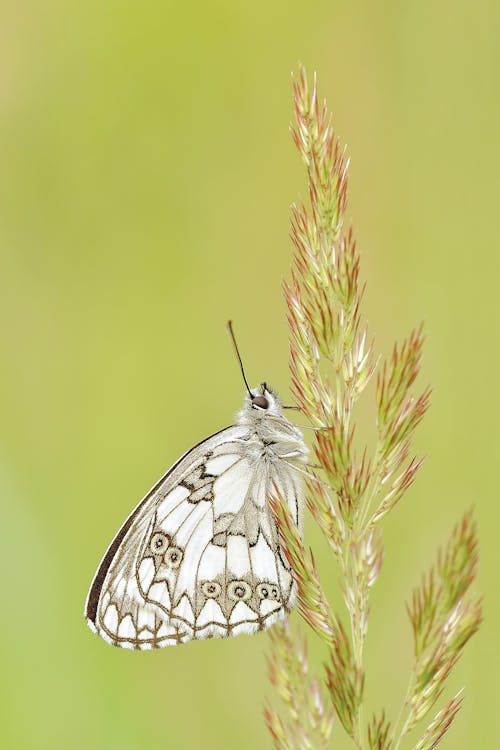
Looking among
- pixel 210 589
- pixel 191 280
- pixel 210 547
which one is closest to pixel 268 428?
pixel 210 547

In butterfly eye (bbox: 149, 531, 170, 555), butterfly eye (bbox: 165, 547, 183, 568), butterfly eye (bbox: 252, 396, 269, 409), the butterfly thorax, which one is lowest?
butterfly eye (bbox: 165, 547, 183, 568)

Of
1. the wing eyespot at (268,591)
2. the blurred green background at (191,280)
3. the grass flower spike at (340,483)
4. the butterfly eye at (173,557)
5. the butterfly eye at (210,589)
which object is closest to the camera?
the grass flower spike at (340,483)

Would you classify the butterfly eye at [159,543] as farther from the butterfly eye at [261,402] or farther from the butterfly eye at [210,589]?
the butterfly eye at [261,402]

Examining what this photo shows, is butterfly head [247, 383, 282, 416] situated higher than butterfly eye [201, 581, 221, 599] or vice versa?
butterfly head [247, 383, 282, 416]

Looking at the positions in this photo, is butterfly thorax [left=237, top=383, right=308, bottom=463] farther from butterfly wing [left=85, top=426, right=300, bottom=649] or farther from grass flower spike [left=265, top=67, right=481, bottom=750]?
grass flower spike [left=265, top=67, right=481, bottom=750]

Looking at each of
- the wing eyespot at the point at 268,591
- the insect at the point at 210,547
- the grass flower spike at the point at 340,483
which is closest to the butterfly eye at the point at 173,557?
the insect at the point at 210,547

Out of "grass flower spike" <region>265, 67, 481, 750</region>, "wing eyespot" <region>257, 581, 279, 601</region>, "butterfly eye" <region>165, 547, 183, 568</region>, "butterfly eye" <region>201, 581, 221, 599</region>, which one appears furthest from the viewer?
"butterfly eye" <region>165, 547, 183, 568</region>

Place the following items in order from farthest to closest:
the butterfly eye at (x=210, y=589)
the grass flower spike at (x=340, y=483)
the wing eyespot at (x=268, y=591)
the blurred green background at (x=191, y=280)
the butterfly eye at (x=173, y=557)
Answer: the blurred green background at (x=191, y=280), the butterfly eye at (x=173, y=557), the butterfly eye at (x=210, y=589), the wing eyespot at (x=268, y=591), the grass flower spike at (x=340, y=483)

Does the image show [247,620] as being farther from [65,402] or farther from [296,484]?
[65,402]

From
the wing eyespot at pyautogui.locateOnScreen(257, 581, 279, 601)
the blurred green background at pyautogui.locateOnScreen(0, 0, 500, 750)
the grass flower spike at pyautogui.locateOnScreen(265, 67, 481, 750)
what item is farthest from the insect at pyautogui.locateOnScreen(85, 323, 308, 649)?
the grass flower spike at pyautogui.locateOnScreen(265, 67, 481, 750)
